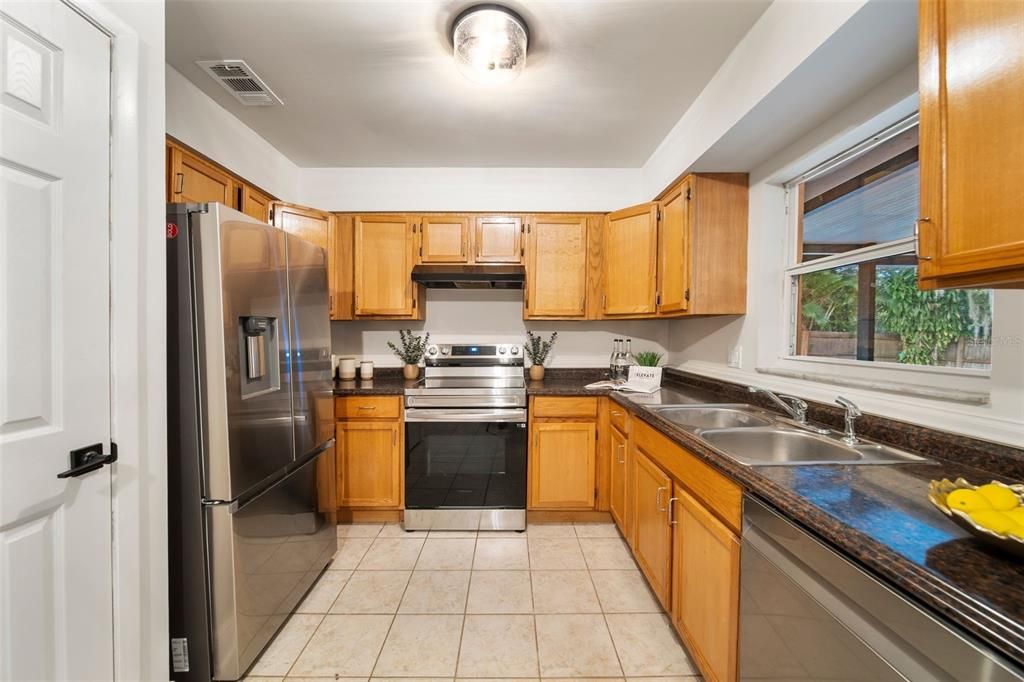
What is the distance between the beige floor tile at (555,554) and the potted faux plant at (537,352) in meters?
1.12

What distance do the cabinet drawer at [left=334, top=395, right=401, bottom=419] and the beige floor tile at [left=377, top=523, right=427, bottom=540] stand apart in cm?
74

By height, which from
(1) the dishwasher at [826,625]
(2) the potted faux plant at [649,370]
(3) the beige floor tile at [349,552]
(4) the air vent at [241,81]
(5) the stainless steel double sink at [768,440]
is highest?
(4) the air vent at [241,81]

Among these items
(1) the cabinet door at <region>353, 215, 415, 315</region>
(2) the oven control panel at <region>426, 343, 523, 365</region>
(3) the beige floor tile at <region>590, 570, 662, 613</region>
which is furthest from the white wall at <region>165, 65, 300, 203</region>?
(3) the beige floor tile at <region>590, 570, 662, 613</region>

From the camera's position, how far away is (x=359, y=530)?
2.53 metres

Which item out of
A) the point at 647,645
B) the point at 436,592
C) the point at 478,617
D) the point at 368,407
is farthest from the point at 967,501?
the point at 368,407

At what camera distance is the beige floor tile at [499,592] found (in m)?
1.81

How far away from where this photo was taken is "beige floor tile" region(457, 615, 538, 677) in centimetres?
148

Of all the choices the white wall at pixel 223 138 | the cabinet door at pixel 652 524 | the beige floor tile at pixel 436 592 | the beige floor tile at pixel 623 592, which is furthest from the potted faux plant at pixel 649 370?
the white wall at pixel 223 138

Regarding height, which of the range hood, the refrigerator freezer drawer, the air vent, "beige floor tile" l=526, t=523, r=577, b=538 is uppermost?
the air vent

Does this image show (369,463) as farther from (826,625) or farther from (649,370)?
(826,625)

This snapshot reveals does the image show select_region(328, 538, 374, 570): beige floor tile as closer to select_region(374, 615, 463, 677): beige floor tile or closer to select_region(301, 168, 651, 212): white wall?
select_region(374, 615, 463, 677): beige floor tile

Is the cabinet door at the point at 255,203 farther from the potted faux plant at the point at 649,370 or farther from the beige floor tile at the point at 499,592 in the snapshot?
the potted faux plant at the point at 649,370

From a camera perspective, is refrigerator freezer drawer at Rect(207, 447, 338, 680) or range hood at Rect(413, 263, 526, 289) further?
range hood at Rect(413, 263, 526, 289)

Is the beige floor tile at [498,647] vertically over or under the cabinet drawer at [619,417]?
under
